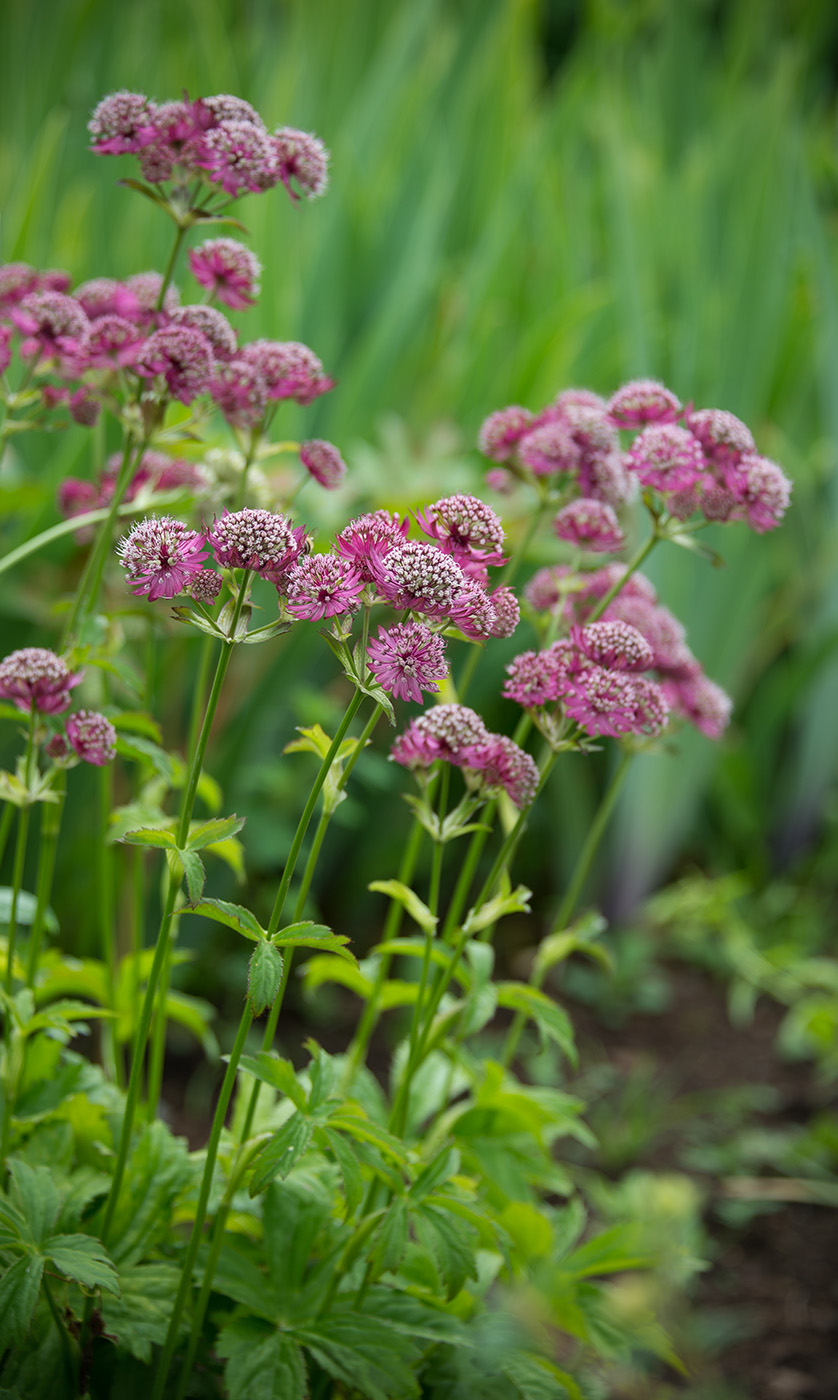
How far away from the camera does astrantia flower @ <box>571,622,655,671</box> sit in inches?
30.1

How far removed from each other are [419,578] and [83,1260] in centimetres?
47

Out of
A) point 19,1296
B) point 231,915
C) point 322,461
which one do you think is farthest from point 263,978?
point 322,461

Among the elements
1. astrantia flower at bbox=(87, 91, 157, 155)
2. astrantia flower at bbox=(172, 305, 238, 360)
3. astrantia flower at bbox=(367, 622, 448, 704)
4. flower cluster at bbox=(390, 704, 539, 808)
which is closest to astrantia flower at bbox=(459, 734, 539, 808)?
flower cluster at bbox=(390, 704, 539, 808)

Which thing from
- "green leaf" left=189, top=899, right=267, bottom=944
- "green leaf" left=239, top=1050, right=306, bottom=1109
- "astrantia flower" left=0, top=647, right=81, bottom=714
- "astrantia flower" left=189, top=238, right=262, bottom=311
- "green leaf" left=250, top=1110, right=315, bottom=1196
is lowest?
"green leaf" left=250, top=1110, right=315, bottom=1196

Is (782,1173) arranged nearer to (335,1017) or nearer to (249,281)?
(335,1017)

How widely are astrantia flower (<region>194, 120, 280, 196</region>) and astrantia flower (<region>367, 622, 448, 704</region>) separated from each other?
377 millimetres

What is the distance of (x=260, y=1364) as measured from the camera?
766 millimetres

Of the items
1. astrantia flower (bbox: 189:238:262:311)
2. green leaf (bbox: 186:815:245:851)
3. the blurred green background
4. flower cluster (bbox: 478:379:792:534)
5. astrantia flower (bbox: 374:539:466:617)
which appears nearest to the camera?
astrantia flower (bbox: 374:539:466:617)

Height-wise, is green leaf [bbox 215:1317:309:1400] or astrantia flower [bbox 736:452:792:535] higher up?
astrantia flower [bbox 736:452:792:535]

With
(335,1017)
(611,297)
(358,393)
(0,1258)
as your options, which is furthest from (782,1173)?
(611,297)

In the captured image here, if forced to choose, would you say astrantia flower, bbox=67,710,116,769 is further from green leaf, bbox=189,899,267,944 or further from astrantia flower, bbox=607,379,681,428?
astrantia flower, bbox=607,379,681,428

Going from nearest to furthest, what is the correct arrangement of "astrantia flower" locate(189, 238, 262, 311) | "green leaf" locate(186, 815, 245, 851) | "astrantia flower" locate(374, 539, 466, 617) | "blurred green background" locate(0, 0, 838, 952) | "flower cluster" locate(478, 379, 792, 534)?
"astrantia flower" locate(374, 539, 466, 617)
"green leaf" locate(186, 815, 245, 851)
"flower cluster" locate(478, 379, 792, 534)
"astrantia flower" locate(189, 238, 262, 311)
"blurred green background" locate(0, 0, 838, 952)

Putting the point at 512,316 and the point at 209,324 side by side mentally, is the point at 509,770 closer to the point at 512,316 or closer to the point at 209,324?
the point at 209,324

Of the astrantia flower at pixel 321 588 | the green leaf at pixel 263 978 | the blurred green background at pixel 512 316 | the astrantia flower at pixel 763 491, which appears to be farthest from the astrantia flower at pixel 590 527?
the blurred green background at pixel 512 316
